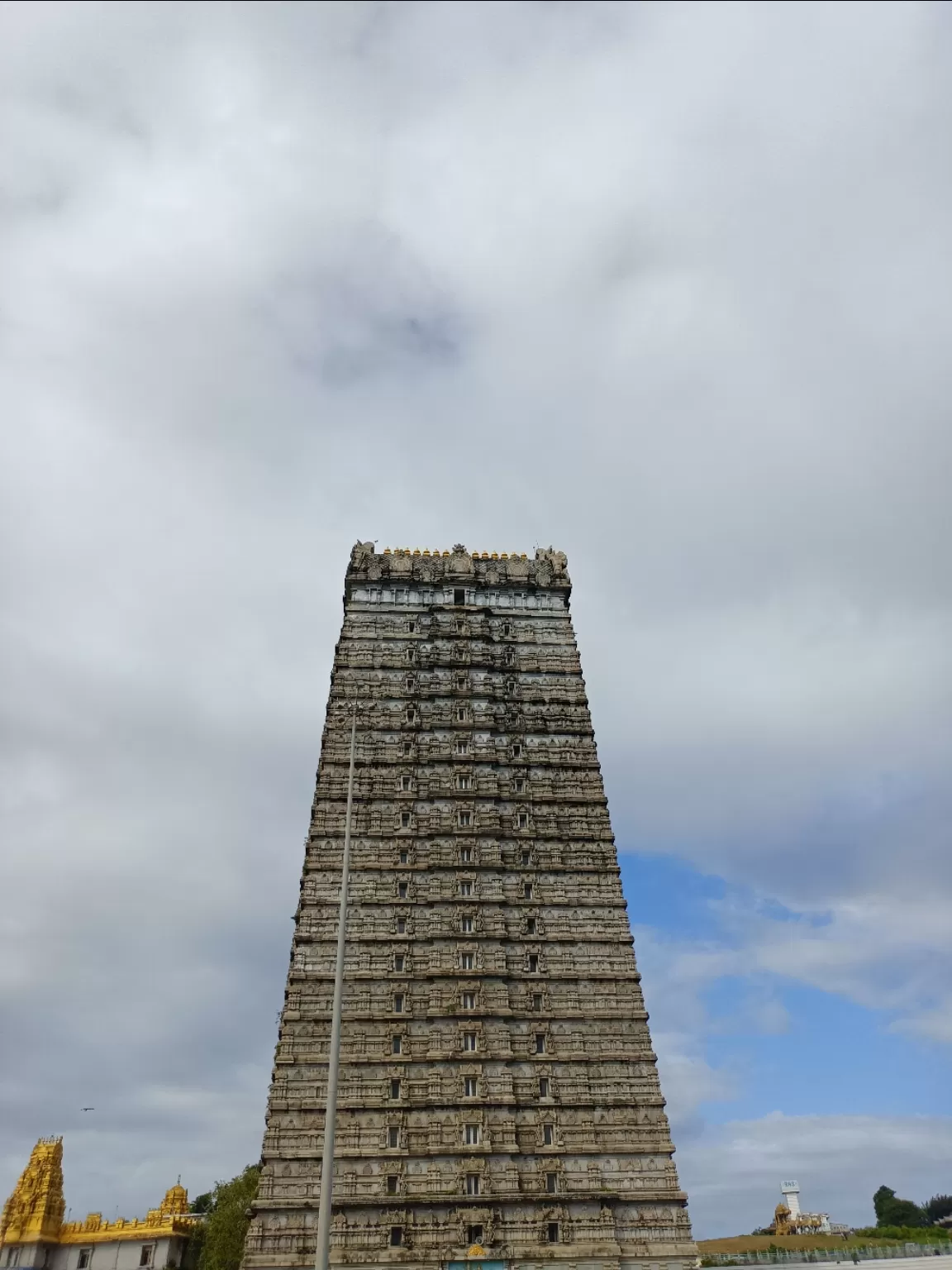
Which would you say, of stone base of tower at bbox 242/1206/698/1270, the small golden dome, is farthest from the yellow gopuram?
stone base of tower at bbox 242/1206/698/1270

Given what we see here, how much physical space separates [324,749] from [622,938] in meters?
22.5

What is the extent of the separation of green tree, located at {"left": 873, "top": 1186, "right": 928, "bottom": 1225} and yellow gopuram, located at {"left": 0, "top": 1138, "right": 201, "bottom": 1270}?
306ft

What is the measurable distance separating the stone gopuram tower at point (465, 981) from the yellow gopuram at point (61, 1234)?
28.9 metres

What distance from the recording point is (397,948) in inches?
2126

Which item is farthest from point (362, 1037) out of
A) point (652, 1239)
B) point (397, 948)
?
point (652, 1239)

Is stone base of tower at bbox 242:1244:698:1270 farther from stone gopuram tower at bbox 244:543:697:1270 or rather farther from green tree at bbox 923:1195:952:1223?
green tree at bbox 923:1195:952:1223

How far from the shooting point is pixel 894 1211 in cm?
11781

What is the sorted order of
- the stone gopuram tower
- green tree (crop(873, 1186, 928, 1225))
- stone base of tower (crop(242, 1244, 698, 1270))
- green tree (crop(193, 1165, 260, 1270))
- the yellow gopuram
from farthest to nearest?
green tree (crop(873, 1186, 928, 1225))
the yellow gopuram
green tree (crop(193, 1165, 260, 1270))
the stone gopuram tower
stone base of tower (crop(242, 1244, 698, 1270))

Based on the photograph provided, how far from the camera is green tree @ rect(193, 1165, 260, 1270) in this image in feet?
187

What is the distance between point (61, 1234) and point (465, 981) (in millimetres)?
39142

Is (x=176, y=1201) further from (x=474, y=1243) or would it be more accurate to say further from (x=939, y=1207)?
(x=939, y=1207)

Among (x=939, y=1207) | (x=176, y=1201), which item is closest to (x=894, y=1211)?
(x=939, y=1207)

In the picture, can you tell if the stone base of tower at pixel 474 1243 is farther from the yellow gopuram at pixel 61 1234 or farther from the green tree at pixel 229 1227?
the yellow gopuram at pixel 61 1234

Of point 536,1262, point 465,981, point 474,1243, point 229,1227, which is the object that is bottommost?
point 536,1262
